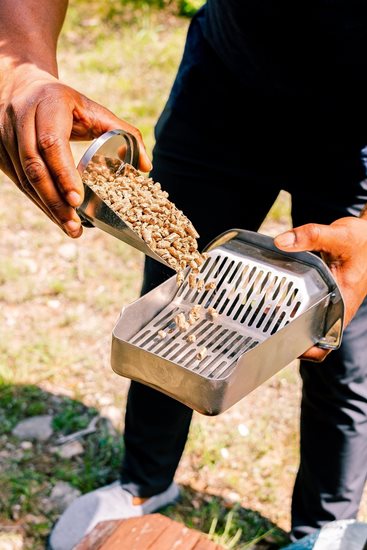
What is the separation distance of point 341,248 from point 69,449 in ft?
4.75

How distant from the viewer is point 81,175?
1.64 meters

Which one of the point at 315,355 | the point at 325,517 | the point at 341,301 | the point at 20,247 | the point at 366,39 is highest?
the point at 366,39

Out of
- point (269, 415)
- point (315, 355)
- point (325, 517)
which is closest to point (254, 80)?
point (315, 355)

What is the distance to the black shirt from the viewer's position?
1685 millimetres

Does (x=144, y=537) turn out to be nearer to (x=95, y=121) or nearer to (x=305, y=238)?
(x=305, y=238)

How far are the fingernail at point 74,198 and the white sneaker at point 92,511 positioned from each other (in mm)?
1136

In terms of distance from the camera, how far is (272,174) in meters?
1.93

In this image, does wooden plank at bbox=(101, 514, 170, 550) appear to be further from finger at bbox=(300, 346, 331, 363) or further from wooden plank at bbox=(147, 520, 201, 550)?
finger at bbox=(300, 346, 331, 363)

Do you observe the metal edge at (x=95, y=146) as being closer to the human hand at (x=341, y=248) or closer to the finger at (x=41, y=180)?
the finger at (x=41, y=180)

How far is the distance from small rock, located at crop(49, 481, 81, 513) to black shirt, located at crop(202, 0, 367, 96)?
4.73 ft

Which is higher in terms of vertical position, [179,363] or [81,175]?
[81,175]

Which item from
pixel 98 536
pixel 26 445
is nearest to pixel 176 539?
pixel 98 536

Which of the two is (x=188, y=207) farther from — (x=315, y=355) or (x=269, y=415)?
(x=269, y=415)

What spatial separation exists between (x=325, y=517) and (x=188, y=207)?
983 mm
